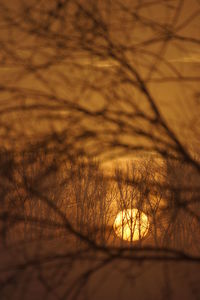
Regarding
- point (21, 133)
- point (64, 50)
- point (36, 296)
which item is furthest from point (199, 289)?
point (64, 50)

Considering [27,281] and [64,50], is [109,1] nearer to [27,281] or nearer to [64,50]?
[64,50]

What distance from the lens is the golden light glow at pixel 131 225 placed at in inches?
78.7

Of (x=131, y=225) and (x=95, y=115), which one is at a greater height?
(x=95, y=115)

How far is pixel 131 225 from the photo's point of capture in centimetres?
202

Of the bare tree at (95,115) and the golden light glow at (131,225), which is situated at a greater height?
the bare tree at (95,115)

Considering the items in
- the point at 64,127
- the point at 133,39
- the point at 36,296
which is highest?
the point at 133,39

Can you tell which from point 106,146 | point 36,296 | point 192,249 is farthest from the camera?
point 106,146

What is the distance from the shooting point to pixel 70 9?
226cm

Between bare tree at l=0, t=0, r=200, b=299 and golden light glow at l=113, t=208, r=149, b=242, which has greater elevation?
bare tree at l=0, t=0, r=200, b=299

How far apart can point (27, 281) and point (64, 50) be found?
1.09 metres

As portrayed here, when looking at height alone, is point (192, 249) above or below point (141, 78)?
below

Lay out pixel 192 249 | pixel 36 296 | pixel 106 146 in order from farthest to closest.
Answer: pixel 106 146, pixel 192 249, pixel 36 296

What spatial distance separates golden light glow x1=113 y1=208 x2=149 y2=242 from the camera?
2.00 metres

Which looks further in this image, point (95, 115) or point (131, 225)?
point (95, 115)
